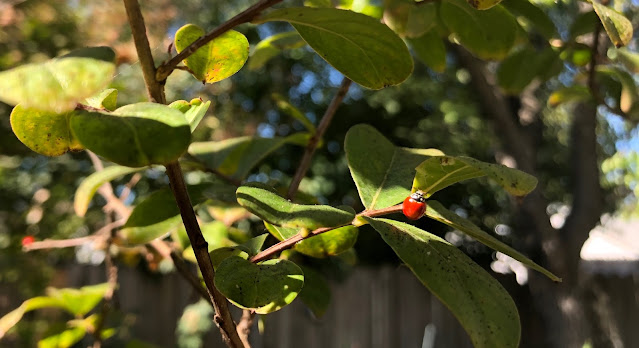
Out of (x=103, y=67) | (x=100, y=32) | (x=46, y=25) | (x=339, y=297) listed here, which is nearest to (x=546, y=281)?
(x=339, y=297)

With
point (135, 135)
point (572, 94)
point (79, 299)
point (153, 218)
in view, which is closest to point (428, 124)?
point (572, 94)

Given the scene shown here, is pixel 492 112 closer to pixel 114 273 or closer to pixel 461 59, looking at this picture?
pixel 461 59

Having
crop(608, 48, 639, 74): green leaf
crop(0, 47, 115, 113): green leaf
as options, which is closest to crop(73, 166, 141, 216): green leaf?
crop(0, 47, 115, 113): green leaf

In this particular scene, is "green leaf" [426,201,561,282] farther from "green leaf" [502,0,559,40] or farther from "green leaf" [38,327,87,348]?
"green leaf" [38,327,87,348]

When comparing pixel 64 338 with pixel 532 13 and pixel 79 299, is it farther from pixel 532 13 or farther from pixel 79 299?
pixel 532 13

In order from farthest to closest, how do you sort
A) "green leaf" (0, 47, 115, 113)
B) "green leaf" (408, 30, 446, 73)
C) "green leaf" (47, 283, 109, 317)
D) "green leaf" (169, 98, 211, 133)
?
"green leaf" (47, 283, 109, 317)
"green leaf" (408, 30, 446, 73)
"green leaf" (169, 98, 211, 133)
"green leaf" (0, 47, 115, 113)

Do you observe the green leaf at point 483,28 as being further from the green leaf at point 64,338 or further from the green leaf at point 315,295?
the green leaf at point 64,338
